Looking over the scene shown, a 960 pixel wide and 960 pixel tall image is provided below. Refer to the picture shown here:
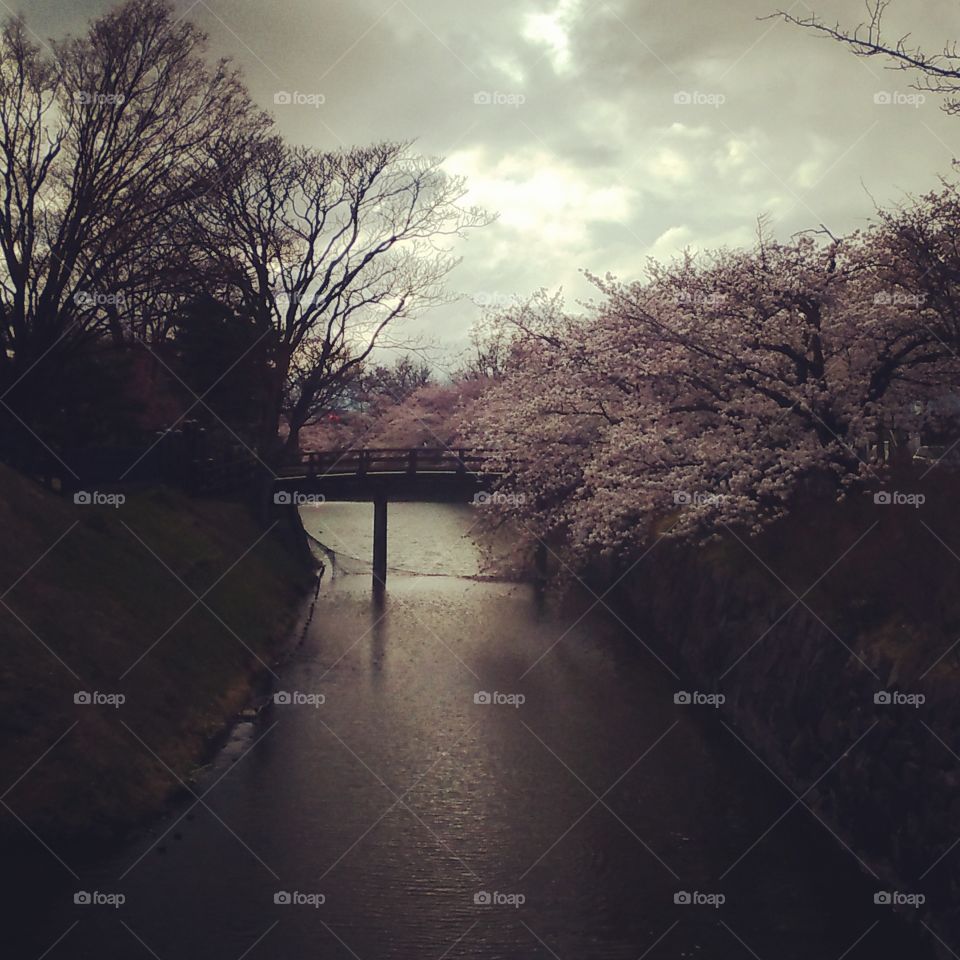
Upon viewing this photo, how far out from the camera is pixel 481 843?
16.3m

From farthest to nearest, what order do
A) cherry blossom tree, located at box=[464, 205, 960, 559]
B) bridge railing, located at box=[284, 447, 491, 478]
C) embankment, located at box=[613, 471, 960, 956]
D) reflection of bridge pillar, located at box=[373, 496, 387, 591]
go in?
1. reflection of bridge pillar, located at box=[373, 496, 387, 591]
2. bridge railing, located at box=[284, 447, 491, 478]
3. cherry blossom tree, located at box=[464, 205, 960, 559]
4. embankment, located at box=[613, 471, 960, 956]

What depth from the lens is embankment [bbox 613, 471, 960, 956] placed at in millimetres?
13828

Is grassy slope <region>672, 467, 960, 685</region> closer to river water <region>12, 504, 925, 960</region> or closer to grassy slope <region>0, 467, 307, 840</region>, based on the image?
river water <region>12, 504, 925, 960</region>

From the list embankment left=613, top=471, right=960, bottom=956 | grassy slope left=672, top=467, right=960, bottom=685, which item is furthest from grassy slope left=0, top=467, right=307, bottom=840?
grassy slope left=672, top=467, right=960, bottom=685

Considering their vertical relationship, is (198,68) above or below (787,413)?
above

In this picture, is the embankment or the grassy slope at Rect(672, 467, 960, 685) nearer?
the embankment

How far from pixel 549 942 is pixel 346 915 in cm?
292

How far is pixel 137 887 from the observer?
1463cm

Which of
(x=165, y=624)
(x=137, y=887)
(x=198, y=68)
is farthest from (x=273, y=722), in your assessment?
(x=198, y=68)

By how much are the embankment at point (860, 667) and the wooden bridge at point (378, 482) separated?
1763 centimetres

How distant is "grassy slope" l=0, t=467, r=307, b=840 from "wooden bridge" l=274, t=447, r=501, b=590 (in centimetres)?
962

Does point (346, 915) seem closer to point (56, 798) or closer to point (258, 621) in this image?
point (56, 798)

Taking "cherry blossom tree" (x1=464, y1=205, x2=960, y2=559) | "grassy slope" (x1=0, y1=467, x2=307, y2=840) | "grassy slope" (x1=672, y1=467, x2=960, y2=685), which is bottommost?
"grassy slope" (x1=0, y1=467, x2=307, y2=840)

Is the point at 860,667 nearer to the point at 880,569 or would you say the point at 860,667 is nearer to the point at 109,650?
the point at 880,569
